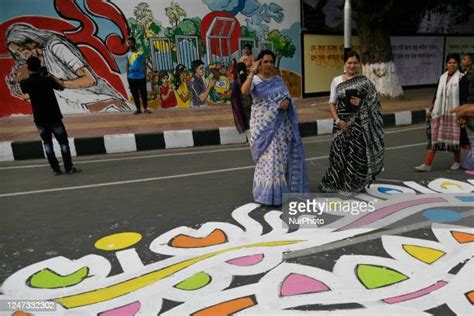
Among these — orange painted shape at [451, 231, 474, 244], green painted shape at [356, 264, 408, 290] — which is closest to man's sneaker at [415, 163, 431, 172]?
orange painted shape at [451, 231, 474, 244]

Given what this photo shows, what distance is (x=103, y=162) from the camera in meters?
7.15

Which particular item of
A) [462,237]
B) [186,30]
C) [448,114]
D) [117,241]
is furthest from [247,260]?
[186,30]

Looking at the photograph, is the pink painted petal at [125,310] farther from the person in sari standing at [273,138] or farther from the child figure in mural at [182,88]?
the child figure in mural at [182,88]

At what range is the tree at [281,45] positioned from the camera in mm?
12961

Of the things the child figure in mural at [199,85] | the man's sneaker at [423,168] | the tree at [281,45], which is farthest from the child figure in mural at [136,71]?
the man's sneaker at [423,168]

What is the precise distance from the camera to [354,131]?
178 inches

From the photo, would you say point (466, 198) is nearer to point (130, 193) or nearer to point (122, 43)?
point (130, 193)

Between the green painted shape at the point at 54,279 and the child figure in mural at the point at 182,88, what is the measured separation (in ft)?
30.1

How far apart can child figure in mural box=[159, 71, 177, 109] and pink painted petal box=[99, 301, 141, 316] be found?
31.5ft

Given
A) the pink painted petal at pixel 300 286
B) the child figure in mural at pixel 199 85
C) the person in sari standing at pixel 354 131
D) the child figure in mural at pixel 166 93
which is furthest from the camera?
the child figure in mural at pixel 199 85

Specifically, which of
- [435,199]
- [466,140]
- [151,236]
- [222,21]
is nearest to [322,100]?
[222,21]

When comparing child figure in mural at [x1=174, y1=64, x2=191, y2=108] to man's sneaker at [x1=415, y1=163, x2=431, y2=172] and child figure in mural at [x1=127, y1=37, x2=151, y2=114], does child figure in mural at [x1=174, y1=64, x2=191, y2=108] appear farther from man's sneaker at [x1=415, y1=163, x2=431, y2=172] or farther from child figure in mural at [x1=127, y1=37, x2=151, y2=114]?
man's sneaker at [x1=415, y1=163, x2=431, y2=172]

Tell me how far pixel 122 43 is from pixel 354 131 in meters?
8.40

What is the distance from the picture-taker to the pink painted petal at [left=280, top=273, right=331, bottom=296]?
9.21ft
